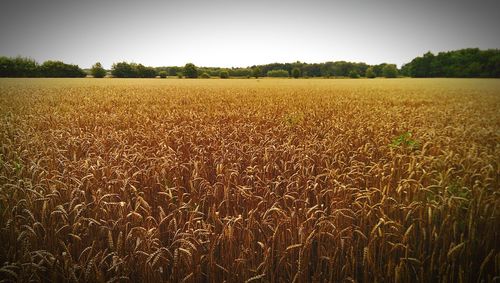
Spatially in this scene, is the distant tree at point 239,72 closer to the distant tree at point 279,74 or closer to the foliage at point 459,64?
the distant tree at point 279,74

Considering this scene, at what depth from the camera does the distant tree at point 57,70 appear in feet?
275

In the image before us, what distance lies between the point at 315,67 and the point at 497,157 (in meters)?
132

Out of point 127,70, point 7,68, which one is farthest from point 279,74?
point 7,68

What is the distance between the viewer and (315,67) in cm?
13025

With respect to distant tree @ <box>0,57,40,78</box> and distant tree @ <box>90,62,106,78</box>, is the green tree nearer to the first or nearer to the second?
distant tree @ <box>90,62,106,78</box>

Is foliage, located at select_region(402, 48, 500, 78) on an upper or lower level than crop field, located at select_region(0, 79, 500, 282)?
upper

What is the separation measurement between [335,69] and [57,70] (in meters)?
101

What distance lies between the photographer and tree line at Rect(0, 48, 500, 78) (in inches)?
3194

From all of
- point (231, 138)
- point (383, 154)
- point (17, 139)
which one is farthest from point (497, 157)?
point (17, 139)

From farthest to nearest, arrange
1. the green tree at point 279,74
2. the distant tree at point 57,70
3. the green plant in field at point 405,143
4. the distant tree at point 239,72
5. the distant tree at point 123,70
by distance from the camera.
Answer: the green tree at point 279,74
the distant tree at point 239,72
the distant tree at point 123,70
the distant tree at point 57,70
the green plant in field at point 405,143

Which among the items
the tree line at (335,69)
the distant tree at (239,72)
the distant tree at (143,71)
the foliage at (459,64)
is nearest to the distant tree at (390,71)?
the tree line at (335,69)

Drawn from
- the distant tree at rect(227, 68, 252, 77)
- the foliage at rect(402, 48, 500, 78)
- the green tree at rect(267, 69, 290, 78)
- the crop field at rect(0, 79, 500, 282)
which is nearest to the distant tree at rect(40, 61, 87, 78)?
the distant tree at rect(227, 68, 252, 77)

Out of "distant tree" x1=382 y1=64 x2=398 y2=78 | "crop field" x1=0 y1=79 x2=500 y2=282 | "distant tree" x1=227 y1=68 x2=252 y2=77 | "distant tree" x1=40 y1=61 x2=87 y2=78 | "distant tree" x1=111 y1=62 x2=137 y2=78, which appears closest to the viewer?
"crop field" x1=0 y1=79 x2=500 y2=282

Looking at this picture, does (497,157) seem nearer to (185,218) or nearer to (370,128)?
(370,128)
